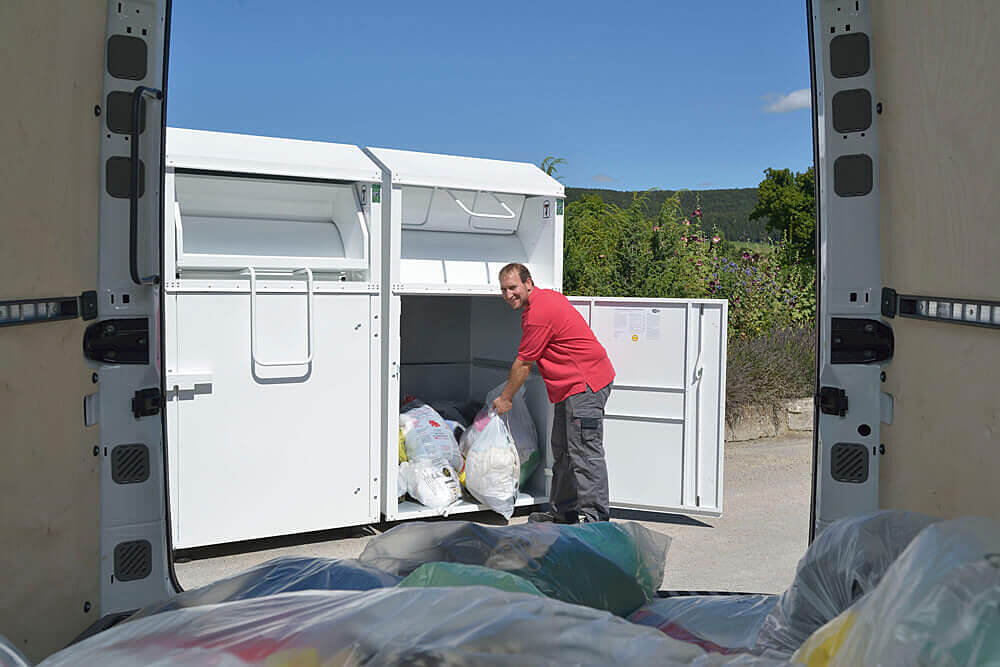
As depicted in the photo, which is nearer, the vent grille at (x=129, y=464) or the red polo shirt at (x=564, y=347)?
the vent grille at (x=129, y=464)

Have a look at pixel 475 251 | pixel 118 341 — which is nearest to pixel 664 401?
pixel 475 251

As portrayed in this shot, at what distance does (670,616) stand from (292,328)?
3043 millimetres

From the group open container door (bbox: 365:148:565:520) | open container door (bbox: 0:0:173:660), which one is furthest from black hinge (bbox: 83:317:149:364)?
open container door (bbox: 365:148:565:520)

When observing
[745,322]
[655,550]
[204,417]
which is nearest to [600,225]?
[745,322]

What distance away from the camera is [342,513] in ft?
16.8

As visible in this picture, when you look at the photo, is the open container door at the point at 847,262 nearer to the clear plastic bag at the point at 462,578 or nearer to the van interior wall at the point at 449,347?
the clear plastic bag at the point at 462,578

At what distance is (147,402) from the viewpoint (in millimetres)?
2707

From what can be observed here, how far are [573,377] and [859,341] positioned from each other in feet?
9.13

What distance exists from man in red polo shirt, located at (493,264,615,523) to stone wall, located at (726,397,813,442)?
3.13 metres

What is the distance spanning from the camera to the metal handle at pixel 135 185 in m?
2.55

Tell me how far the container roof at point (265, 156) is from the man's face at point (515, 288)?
3.29ft

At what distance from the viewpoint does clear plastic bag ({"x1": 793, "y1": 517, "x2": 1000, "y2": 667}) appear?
1165 millimetres

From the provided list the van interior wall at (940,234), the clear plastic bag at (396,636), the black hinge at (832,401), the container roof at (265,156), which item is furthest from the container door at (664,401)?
the clear plastic bag at (396,636)

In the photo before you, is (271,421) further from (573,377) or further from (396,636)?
(396,636)
